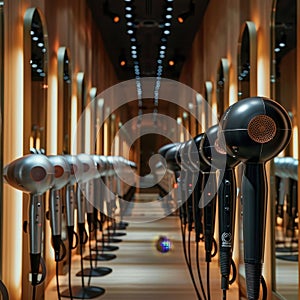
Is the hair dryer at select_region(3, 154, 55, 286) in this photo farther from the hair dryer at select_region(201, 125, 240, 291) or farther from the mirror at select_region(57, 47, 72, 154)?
the mirror at select_region(57, 47, 72, 154)

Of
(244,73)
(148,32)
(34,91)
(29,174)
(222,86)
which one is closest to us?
(29,174)

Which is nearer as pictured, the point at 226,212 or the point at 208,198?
the point at 226,212

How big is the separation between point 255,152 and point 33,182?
182 cm

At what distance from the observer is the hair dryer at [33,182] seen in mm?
3369

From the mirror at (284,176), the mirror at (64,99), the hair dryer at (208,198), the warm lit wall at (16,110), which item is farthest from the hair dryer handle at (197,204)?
the mirror at (64,99)

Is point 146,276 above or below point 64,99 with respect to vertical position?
below

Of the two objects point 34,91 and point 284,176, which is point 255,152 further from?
point 34,91

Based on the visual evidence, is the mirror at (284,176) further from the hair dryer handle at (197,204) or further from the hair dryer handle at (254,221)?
the hair dryer handle at (254,221)

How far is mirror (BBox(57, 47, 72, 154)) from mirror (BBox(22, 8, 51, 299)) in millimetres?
778

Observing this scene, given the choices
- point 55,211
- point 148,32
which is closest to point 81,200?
point 55,211

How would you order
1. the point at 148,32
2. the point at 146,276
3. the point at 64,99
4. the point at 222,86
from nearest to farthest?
the point at 146,276
the point at 64,99
the point at 222,86
the point at 148,32

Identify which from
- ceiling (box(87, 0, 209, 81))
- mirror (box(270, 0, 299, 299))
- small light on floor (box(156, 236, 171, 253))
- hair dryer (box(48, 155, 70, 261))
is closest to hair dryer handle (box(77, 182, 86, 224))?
hair dryer (box(48, 155, 70, 261))

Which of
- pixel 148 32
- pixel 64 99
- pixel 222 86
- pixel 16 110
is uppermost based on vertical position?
pixel 148 32

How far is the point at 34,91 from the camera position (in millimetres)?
4719
